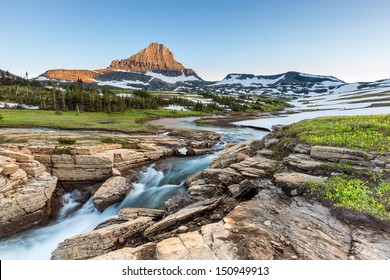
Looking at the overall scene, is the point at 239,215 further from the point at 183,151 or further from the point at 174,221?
the point at 183,151

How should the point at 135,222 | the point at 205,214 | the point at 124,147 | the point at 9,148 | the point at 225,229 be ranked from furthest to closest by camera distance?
the point at 124,147, the point at 9,148, the point at 135,222, the point at 205,214, the point at 225,229

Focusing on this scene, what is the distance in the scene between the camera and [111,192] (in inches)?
727

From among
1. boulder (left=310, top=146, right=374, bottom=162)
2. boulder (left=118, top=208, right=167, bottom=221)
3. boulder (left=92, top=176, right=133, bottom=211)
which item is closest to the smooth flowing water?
boulder (left=92, top=176, right=133, bottom=211)

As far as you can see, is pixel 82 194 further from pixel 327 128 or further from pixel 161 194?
pixel 327 128

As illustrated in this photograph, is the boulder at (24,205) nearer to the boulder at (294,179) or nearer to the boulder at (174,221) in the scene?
the boulder at (174,221)

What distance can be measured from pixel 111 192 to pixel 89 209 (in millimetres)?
2005

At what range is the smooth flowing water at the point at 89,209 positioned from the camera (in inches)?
547

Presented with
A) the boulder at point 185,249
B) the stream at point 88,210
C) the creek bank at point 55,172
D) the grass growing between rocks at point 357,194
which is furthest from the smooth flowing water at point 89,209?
the grass growing between rocks at point 357,194

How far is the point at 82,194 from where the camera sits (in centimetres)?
1998

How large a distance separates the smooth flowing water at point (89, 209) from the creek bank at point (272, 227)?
179 inches

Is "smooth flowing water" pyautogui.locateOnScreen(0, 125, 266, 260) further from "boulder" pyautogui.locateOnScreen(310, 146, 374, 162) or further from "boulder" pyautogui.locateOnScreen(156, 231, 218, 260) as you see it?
"boulder" pyautogui.locateOnScreen(310, 146, 374, 162)

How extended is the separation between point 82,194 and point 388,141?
23.8 metres

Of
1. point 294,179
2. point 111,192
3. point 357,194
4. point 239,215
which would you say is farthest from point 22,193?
point 357,194
